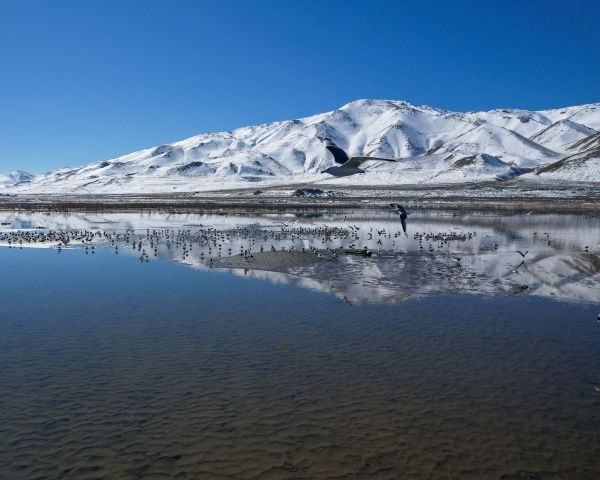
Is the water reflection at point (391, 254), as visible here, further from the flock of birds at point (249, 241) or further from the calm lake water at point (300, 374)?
the calm lake water at point (300, 374)

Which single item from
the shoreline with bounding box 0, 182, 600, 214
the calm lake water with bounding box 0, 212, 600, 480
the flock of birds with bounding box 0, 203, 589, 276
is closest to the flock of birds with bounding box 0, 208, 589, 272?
the flock of birds with bounding box 0, 203, 589, 276

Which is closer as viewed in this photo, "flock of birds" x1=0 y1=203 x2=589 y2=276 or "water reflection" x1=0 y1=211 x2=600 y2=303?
"water reflection" x1=0 y1=211 x2=600 y2=303

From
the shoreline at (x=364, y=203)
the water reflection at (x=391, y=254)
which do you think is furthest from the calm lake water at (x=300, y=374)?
the shoreline at (x=364, y=203)

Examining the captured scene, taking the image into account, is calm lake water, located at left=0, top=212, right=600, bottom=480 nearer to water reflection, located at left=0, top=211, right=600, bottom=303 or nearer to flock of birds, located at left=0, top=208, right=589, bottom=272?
water reflection, located at left=0, top=211, right=600, bottom=303

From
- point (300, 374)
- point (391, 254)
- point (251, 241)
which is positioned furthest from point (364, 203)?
point (300, 374)

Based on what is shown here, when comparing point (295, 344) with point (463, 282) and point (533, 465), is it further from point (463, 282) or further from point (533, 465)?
point (463, 282)

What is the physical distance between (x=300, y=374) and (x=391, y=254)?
19431mm

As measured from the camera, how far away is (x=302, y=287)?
20.2 m

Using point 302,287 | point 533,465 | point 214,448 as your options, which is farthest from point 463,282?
point 214,448

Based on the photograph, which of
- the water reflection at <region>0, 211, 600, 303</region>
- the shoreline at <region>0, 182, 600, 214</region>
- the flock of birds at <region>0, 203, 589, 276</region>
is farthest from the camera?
the shoreline at <region>0, 182, 600, 214</region>

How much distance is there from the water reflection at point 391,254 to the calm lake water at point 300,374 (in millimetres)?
299

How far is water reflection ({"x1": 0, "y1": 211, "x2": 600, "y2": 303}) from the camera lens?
2058 centimetres

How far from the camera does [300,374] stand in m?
11.2

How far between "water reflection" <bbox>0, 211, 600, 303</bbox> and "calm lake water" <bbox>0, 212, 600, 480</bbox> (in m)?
0.30
